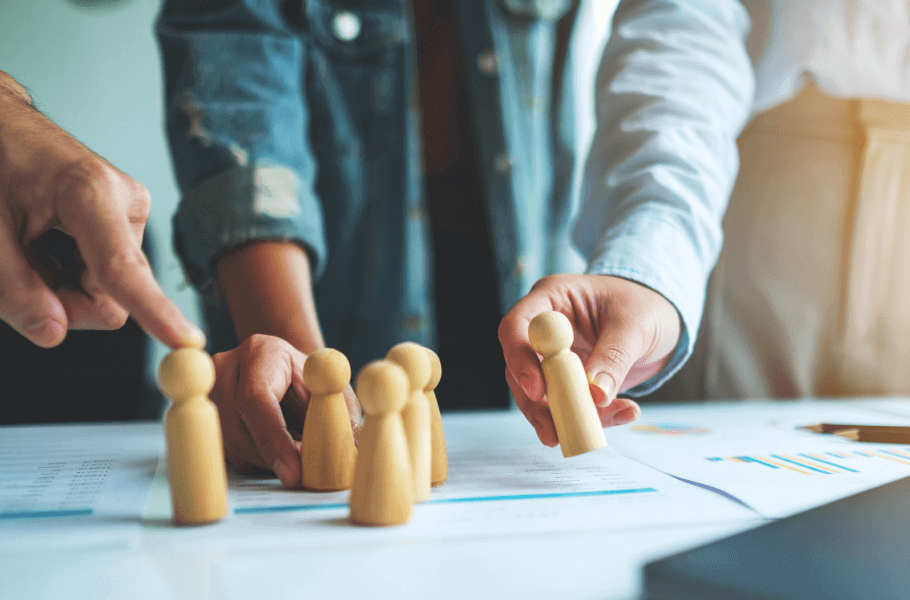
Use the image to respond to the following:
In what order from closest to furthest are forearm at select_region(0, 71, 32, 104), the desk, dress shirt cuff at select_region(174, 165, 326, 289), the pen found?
the desk < forearm at select_region(0, 71, 32, 104) < the pen < dress shirt cuff at select_region(174, 165, 326, 289)

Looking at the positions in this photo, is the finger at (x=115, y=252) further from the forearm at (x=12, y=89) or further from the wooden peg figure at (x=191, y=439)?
the forearm at (x=12, y=89)

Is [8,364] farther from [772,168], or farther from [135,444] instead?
[772,168]

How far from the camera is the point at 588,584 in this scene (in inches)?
13.9

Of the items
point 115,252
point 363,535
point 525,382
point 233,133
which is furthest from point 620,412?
point 233,133

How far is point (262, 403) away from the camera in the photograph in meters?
0.56

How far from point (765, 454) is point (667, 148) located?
0.46m

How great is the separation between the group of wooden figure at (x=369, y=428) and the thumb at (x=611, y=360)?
2cm

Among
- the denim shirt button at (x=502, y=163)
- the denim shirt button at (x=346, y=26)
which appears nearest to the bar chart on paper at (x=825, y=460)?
the denim shirt button at (x=502, y=163)

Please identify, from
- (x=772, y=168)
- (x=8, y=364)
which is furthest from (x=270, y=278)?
(x=772, y=168)

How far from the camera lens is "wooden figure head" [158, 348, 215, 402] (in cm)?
41

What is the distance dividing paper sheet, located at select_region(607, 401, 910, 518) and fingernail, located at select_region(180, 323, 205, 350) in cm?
43

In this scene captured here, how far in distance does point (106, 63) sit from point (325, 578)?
1.99 m

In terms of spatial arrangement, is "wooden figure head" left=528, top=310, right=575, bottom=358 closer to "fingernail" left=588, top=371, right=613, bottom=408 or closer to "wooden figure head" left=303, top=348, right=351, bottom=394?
"fingernail" left=588, top=371, right=613, bottom=408

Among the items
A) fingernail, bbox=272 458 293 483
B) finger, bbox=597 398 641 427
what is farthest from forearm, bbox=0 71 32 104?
finger, bbox=597 398 641 427
